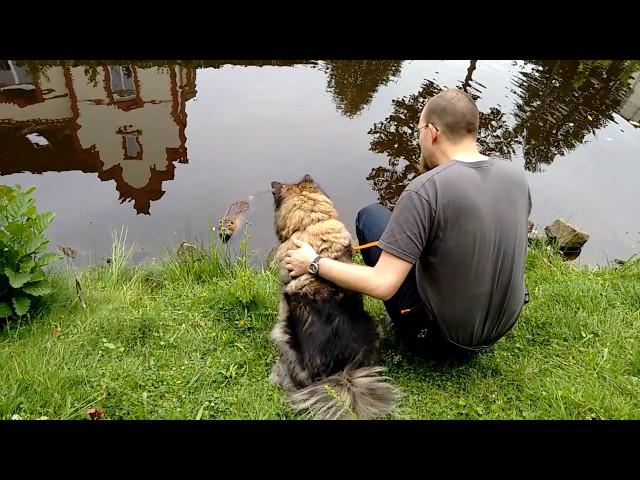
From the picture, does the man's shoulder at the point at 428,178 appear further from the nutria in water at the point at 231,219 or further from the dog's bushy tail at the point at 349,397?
the nutria in water at the point at 231,219

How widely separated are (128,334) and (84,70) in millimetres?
7166

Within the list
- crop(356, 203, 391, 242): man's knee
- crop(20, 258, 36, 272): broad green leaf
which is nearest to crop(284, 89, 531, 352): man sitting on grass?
crop(356, 203, 391, 242): man's knee

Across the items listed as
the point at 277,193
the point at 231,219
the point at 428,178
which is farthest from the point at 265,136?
the point at 428,178

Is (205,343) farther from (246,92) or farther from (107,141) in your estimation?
(246,92)

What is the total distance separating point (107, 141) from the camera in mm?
6539

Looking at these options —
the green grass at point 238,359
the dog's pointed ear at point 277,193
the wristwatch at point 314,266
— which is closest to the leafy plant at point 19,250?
the green grass at point 238,359

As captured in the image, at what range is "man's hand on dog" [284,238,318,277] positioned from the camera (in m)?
2.48

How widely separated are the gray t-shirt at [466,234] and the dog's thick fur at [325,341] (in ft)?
1.54

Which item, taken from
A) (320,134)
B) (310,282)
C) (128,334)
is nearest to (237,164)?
(320,134)

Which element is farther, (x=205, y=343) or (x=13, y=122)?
(x=13, y=122)

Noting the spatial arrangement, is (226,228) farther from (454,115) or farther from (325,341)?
(454,115)

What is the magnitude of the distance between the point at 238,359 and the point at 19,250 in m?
1.53

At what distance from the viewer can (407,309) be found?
2.59 meters
